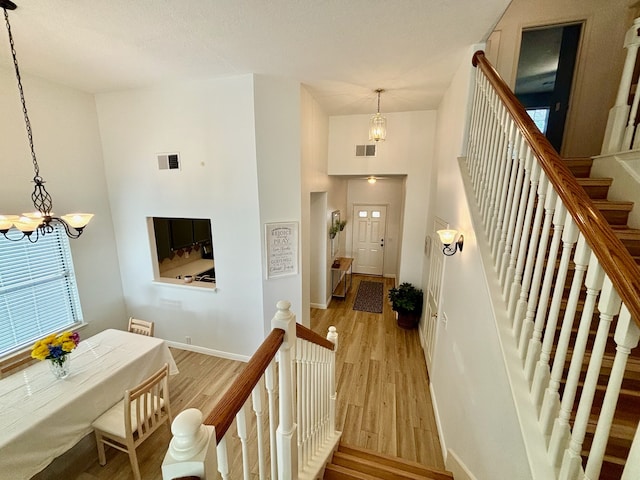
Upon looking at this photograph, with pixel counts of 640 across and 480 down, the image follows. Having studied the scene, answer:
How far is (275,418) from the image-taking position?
3.85 ft

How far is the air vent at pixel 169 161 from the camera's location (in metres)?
3.37

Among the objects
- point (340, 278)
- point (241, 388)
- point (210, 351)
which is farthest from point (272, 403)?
point (340, 278)

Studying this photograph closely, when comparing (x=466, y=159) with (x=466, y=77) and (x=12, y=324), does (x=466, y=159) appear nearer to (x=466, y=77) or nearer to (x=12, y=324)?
(x=466, y=77)

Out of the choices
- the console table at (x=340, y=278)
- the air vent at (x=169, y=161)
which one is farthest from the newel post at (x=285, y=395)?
the console table at (x=340, y=278)

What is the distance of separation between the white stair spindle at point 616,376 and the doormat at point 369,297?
455cm

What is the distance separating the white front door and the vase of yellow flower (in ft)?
20.0

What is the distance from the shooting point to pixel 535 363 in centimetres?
115

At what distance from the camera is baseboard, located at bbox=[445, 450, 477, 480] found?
1.77 meters

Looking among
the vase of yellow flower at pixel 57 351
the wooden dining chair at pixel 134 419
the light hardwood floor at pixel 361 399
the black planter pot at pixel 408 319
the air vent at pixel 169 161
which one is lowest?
the light hardwood floor at pixel 361 399

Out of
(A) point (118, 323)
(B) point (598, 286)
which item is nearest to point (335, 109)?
(B) point (598, 286)

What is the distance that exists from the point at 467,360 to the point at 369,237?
5.39 m

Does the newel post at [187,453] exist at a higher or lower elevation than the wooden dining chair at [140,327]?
higher

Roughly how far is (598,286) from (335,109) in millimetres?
4184

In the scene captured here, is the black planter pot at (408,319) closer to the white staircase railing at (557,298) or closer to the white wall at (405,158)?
the white wall at (405,158)
